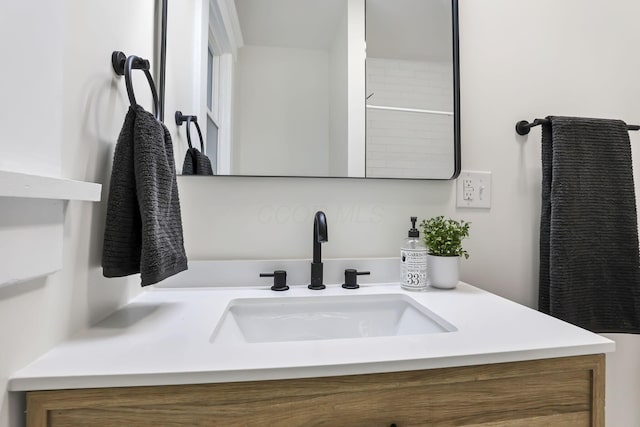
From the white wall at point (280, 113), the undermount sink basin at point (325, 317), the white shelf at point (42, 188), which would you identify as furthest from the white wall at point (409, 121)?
the white shelf at point (42, 188)

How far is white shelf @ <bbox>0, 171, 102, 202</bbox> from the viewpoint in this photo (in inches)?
13.8

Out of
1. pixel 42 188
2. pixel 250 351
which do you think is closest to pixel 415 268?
pixel 250 351

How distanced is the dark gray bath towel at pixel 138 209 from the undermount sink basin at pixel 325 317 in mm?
220

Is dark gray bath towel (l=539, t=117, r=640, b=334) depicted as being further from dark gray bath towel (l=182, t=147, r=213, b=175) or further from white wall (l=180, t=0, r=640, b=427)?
dark gray bath towel (l=182, t=147, r=213, b=175)

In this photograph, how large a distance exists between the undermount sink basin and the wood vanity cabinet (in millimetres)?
223

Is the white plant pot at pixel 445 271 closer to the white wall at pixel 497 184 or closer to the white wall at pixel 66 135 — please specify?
the white wall at pixel 497 184

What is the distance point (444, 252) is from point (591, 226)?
482 millimetres

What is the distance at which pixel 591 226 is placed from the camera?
970 millimetres

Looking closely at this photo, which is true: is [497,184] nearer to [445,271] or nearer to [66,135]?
[445,271]

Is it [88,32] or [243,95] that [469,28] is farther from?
[88,32]

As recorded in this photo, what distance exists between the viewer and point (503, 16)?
1.09m

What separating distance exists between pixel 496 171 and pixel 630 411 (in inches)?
38.8

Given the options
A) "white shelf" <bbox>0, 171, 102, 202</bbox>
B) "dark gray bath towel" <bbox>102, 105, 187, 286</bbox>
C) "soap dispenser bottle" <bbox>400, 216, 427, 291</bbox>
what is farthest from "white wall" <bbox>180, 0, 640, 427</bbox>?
"white shelf" <bbox>0, 171, 102, 202</bbox>

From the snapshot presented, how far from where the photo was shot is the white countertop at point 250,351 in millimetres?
428
